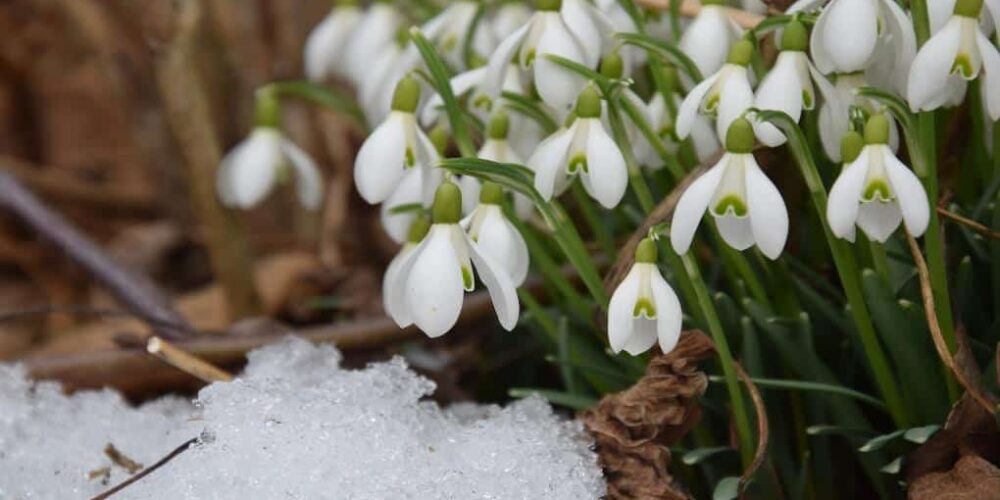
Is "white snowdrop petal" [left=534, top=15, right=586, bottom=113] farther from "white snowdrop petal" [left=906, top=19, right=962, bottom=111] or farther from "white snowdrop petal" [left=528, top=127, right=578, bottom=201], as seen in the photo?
"white snowdrop petal" [left=906, top=19, right=962, bottom=111]

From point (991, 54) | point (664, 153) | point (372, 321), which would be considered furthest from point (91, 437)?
point (991, 54)

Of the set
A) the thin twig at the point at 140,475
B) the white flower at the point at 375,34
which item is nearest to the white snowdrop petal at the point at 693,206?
the thin twig at the point at 140,475

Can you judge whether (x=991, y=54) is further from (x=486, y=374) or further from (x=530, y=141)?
(x=486, y=374)

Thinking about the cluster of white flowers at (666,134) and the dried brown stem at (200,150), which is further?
the dried brown stem at (200,150)

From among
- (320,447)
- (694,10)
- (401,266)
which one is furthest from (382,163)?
(694,10)

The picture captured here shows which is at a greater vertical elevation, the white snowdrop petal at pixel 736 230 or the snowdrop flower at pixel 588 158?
the snowdrop flower at pixel 588 158

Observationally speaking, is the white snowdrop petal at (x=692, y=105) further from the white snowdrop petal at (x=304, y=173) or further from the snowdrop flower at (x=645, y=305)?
the white snowdrop petal at (x=304, y=173)

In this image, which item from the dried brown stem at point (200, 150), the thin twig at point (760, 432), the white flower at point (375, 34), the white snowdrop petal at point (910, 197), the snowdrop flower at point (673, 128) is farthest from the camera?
the dried brown stem at point (200, 150)

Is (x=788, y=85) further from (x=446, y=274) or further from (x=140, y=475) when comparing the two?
(x=140, y=475)
